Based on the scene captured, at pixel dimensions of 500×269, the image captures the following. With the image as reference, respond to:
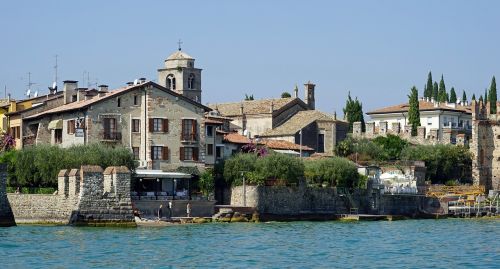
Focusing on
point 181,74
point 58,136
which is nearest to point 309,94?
point 181,74

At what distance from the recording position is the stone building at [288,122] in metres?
103

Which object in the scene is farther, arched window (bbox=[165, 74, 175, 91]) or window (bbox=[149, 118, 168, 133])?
arched window (bbox=[165, 74, 175, 91])

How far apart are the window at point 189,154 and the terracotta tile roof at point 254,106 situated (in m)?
26.1

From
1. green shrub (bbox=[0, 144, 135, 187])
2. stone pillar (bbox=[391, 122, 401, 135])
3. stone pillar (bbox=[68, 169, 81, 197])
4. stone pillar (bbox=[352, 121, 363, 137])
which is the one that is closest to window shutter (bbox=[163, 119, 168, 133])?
green shrub (bbox=[0, 144, 135, 187])

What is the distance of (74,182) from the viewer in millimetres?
64250

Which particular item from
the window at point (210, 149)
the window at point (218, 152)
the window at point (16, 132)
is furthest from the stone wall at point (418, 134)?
the window at point (16, 132)

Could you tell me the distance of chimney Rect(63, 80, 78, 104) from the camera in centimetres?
8312

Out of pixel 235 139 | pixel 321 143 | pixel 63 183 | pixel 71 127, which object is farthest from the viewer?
pixel 321 143

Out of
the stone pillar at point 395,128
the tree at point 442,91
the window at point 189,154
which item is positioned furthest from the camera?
the tree at point 442,91

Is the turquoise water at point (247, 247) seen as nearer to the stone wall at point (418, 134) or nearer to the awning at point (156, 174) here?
the awning at point (156, 174)

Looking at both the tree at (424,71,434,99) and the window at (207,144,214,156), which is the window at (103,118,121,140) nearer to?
the window at (207,144,214,156)

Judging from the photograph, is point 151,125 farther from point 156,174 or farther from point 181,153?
point 156,174

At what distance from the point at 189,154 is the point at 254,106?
29.8m

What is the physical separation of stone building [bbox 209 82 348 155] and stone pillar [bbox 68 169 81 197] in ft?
114
